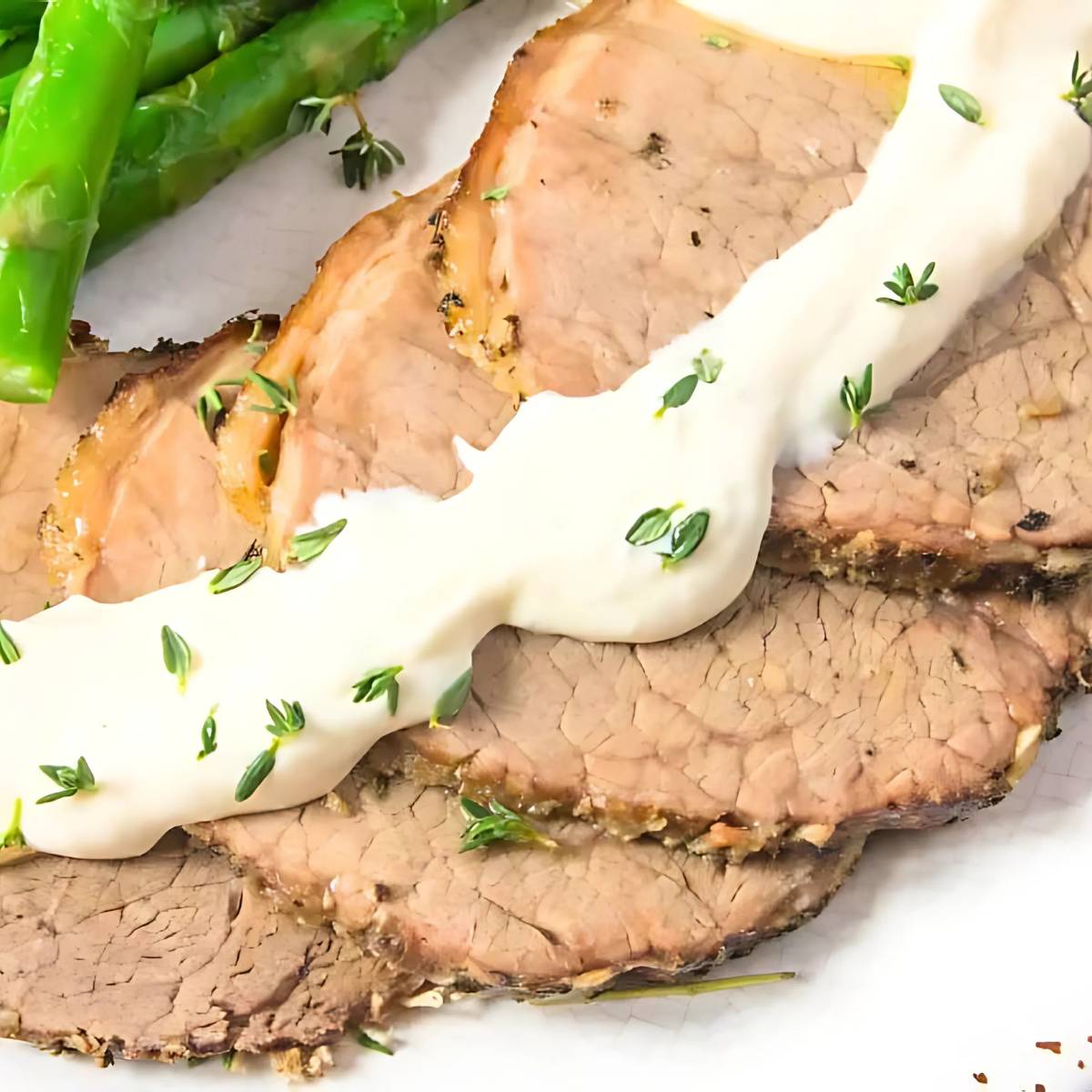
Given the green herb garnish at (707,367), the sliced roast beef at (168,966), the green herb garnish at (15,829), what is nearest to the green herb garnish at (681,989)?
the sliced roast beef at (168,966)

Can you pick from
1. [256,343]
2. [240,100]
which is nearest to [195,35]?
[240,100]

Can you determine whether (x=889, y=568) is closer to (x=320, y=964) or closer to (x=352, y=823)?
(x=352, y=823)

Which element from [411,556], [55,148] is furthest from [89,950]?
[55,148]

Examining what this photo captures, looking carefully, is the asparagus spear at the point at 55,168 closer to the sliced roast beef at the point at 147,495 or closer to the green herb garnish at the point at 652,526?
the sliced roast beef at the point at 147,495

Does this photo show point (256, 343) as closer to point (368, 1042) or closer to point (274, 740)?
point (274, 740)

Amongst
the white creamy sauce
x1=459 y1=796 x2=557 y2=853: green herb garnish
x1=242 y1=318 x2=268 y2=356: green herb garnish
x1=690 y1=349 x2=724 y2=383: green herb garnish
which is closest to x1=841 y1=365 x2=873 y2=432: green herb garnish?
the white creamy sauce

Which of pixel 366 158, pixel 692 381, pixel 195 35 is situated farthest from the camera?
pixel 366 158
